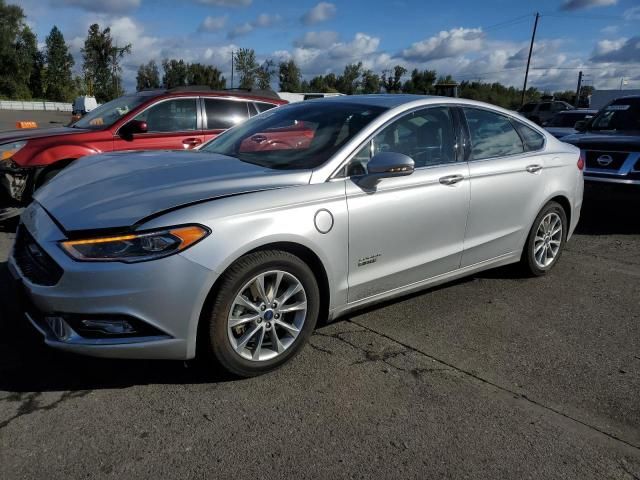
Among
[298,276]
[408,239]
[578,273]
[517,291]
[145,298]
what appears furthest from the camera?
[578,273]

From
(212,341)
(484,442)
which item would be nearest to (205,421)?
(212,341)

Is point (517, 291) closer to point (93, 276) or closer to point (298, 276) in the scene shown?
point (298, 276)

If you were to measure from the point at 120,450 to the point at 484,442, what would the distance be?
1690 mm

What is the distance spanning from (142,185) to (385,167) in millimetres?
1419

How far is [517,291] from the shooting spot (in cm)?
466

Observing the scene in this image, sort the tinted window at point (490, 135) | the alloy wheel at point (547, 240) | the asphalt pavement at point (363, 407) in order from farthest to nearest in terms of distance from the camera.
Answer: the alloy wheel at point (547, 240) < the tinted window at point (490, 135) < the asphalt pavement at point (363, 407)

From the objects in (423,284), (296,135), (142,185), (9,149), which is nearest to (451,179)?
(423,284)

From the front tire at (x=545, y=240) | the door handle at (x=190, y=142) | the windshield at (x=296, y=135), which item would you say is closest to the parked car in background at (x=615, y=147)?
the front tire at (x=545, y=240)

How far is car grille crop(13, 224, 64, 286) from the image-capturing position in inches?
106

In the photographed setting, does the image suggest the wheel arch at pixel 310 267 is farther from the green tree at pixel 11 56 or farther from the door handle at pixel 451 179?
the green tree at pixel 11 56

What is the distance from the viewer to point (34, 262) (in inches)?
112

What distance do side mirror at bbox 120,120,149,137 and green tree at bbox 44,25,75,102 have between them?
80.7 metres

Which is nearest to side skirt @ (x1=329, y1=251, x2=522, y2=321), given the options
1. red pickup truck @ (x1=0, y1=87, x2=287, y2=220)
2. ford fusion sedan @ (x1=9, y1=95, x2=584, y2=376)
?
ford fusion sedan @ (x1=9, y1=95, x2=584, y2=376)

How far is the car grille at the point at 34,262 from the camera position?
8.79 ft
